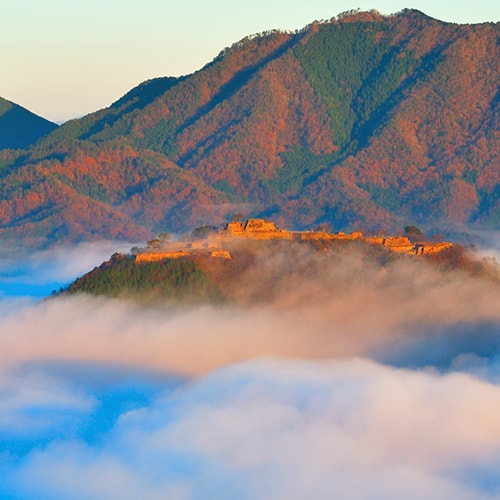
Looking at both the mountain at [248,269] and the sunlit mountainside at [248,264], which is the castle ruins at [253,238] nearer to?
the sunlit mountainside at [248,264]

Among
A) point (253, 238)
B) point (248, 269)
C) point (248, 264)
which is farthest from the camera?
point (253, 238)

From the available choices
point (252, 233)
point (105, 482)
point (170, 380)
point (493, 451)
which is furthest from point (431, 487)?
point (252, 233)

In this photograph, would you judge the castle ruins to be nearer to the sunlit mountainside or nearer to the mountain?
the sunlit mountainside

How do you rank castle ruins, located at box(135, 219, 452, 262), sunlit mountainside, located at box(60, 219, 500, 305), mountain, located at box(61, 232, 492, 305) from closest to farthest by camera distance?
mountain, located at box(61, 232, 492, 305)
sunlit mountainside, located at box(60, 219, 500, 305)
castle ruins, located at box(135, 219, 452, 262)

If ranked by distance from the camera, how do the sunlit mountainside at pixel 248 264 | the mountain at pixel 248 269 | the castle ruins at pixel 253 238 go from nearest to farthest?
the mountain at pixel 248 269 < the sunlit mountainside at pixel 248 264 < the castle ruins at pixel 253 238

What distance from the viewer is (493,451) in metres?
128

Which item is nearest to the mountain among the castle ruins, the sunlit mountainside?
the sunlit mountainside

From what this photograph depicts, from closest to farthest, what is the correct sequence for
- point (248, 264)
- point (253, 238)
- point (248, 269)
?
1. point (248, 269)
2. point (248, 264)
3. point (253, 238)

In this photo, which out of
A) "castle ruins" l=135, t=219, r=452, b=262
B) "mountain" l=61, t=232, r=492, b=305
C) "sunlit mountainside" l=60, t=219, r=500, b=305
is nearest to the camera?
"mountain" l=61, t=232, r=492, b=305

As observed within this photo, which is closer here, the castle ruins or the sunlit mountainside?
the sunlit mountainside

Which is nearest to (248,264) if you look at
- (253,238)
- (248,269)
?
(248,269)

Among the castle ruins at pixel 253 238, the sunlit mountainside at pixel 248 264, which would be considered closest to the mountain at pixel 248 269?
the sunlit mountainside at pixel 248 264

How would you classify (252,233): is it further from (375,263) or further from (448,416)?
(448,416)

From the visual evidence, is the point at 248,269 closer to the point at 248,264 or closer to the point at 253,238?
the point at 248,264
